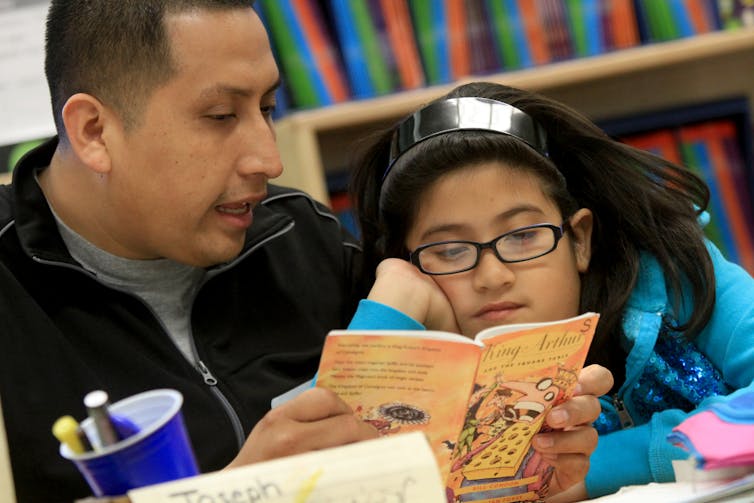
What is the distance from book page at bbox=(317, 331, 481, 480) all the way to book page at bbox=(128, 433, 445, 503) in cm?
12

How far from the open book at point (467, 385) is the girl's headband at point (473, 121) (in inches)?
17.4

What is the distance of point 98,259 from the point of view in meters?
1.50

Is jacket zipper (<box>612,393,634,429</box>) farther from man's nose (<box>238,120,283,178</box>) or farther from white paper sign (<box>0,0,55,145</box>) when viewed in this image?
white paper sign (<box>0,0,55,145</box>)

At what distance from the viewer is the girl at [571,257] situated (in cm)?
130

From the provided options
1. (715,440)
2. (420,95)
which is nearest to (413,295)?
(715,440)

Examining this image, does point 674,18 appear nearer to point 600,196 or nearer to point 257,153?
point 600,196

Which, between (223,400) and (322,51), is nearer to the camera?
(223,400)

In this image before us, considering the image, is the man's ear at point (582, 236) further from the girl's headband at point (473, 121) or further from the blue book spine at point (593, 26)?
the blue book spine at point (593, 26)

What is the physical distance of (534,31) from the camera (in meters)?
2.22

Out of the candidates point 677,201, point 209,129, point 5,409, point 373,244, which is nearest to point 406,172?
point 373,244

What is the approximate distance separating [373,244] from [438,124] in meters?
0.25

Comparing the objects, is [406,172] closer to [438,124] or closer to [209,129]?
[438,124]

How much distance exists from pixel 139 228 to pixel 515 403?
26.9 inches

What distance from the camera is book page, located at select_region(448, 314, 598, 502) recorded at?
980mm
